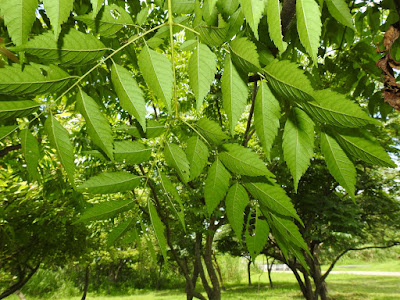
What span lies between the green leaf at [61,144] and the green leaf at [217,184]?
355 millimetres

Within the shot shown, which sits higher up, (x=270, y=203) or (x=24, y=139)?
(x=24, y=139)

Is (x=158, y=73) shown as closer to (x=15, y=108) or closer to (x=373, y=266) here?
(x=15, y=108)

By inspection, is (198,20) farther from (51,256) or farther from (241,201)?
(51,256)

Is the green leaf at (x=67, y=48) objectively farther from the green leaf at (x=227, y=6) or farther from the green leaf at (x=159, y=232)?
the green leaf at (x=159, y=232)

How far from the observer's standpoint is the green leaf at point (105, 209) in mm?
799

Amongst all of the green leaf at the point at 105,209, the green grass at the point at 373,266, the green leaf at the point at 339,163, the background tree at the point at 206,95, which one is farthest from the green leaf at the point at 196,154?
the green grass at the point at 373,266

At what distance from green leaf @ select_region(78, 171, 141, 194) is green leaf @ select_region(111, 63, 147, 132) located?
0.76ft

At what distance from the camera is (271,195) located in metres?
0.75

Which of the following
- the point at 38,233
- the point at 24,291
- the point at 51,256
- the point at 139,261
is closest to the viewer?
the point at 38,233

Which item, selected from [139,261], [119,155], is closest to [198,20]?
[119,155]

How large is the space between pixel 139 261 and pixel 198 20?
2360cm

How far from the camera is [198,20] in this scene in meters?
0.74

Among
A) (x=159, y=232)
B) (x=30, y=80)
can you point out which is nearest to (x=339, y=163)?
(x=159, y=232)

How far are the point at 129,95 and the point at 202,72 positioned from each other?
181 mm
